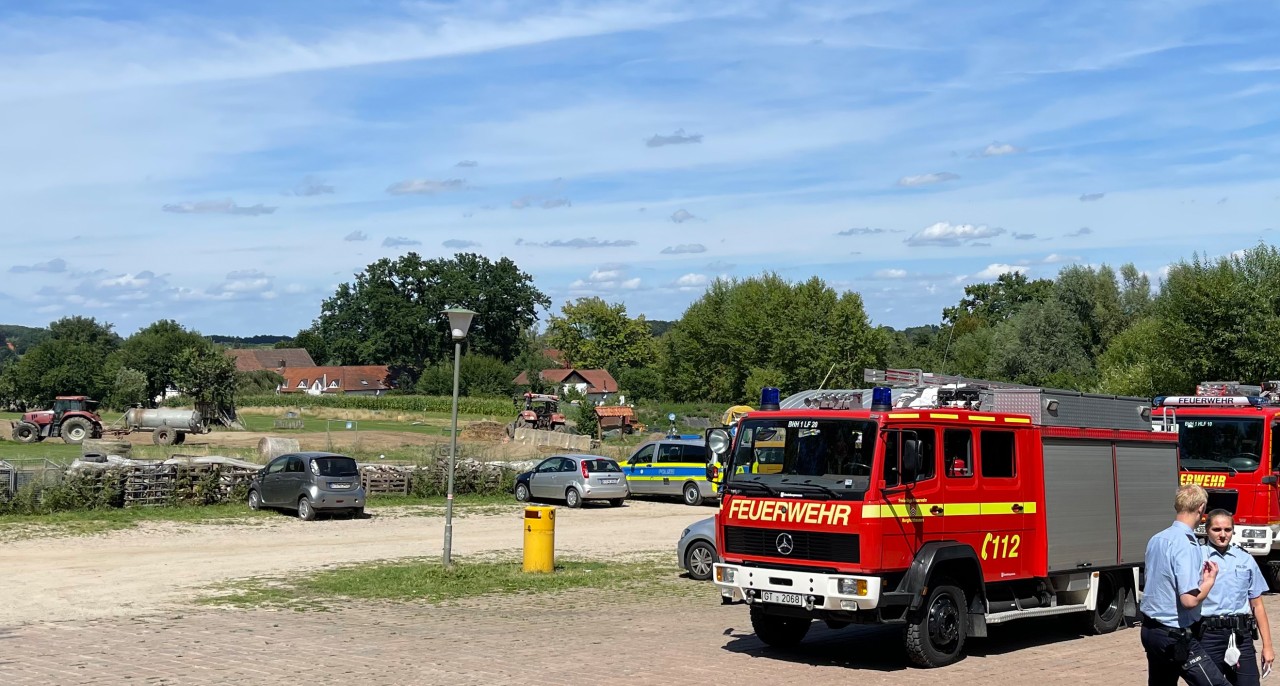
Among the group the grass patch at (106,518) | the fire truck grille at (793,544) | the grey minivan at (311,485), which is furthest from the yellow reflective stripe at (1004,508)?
the grey minivan at (311,485)

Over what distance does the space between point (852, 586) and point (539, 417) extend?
6104 centimetres

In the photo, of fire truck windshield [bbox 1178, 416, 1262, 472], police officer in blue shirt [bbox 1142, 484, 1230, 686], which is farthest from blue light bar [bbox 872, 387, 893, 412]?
fire truck windshield [bbox 1178, 416, 1262, 472]

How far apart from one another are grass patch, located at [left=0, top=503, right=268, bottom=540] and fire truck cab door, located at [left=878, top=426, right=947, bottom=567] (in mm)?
19850

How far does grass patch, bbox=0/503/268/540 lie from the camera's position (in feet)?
85.0

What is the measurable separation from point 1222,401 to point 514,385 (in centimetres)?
10488

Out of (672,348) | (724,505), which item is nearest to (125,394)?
(672,348)

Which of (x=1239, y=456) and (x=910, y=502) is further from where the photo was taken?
(x=1239, y=456)

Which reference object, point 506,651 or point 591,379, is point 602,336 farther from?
point 506,651

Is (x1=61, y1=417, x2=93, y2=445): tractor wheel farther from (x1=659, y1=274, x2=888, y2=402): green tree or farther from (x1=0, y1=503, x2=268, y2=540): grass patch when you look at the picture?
(x1=659, y1=274, x2=888, y2=402): green tree

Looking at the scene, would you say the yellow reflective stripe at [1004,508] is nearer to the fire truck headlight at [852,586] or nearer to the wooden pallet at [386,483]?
the fire truck headlight at [852,586]

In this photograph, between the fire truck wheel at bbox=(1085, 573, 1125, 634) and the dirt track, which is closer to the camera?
the fire truck wheel at bbox=(1085, 573, 1125, 634)

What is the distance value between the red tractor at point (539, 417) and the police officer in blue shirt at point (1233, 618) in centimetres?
5699

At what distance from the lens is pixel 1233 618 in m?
7.58

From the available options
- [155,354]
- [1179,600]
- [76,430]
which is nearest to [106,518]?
[1179,600]
